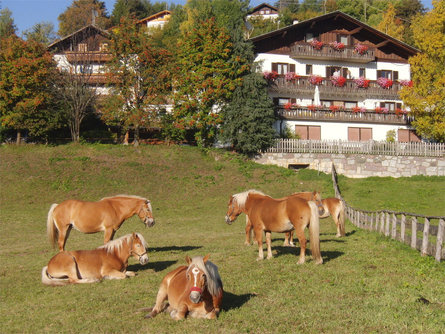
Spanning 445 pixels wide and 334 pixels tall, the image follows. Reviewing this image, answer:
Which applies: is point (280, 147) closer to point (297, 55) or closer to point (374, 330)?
point (297, 55)

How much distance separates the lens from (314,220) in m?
12.6

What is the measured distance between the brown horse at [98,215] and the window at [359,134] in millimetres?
37781

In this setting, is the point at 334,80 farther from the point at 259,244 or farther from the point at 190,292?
the point at 190,292

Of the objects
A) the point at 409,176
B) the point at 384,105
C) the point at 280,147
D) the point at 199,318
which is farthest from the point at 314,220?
the point at 384,105

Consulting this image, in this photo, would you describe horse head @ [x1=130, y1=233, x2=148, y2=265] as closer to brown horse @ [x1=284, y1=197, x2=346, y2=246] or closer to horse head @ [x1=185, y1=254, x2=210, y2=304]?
horse head @ [x1=185, y1=254, x2=210, y2=304]

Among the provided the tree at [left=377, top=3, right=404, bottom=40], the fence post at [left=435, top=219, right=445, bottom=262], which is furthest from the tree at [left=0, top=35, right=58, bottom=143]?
the tree at [left=377, top=3, right=404, bottom=40]

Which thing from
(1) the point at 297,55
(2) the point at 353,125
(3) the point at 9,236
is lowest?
(3) the point at 9,236

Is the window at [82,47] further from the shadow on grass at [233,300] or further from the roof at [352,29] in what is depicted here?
the shadow on grass at [233,300]

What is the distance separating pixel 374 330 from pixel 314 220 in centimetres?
513

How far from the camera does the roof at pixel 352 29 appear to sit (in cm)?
4981

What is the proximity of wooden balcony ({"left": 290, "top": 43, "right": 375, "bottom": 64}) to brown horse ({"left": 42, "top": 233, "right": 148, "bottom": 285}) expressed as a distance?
41.2m

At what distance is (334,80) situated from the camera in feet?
164

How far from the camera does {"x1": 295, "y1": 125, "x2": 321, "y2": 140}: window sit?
4853cm

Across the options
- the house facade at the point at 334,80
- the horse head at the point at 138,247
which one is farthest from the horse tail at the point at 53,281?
the house facade at the point at 334,80
